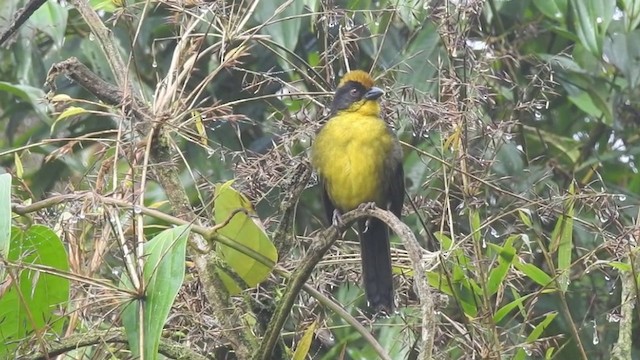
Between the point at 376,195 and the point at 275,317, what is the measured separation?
143cm

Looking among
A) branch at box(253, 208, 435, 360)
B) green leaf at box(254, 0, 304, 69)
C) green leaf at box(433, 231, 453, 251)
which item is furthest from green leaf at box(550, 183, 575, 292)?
green leaf at box(254, 0, 304, 69)

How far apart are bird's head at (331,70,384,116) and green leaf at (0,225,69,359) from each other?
38.4 inches

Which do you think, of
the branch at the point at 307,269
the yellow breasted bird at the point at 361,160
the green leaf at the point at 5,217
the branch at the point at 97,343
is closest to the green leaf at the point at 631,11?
the yellow breasted bird at the point at 361,160

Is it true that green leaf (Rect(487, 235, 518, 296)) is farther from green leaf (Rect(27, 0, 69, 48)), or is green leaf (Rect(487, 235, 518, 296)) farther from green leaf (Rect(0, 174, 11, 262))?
green leaf (Rect(27, 0, 69, 48))

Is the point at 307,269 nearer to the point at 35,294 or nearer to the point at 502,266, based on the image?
the point at 35,294

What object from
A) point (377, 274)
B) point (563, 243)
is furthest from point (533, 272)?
point (377, 274)

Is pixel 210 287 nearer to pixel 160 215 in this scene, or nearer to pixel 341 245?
pixel 160 215

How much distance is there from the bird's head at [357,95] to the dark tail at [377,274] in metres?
0.35

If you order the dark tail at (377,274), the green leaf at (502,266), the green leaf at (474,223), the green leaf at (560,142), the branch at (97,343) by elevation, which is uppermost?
the branch at (97,343)

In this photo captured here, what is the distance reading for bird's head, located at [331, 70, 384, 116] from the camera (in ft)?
9.66

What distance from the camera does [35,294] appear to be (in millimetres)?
2057

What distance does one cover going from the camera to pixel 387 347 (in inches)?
114

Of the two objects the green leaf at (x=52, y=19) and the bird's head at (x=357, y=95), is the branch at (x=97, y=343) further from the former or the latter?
the green leaf at (x=52, y=19)

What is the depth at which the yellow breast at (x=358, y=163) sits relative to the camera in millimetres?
3225
